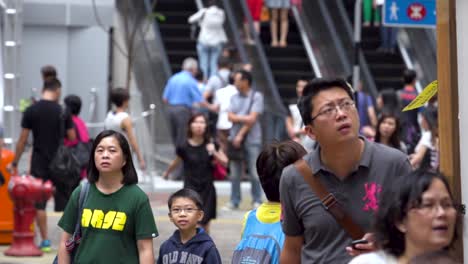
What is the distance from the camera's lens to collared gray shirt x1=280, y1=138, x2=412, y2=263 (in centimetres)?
520

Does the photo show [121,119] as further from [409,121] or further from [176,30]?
[176,30]

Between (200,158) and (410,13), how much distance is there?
2.69m

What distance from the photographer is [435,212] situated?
155 inches

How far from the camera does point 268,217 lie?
6492 mm

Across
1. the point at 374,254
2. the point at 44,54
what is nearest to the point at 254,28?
the point at 44,54

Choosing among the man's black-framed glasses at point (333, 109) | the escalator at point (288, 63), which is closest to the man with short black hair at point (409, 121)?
the escalator at point (288, 63)

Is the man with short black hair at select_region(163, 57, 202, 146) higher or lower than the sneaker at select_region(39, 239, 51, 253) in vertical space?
higher

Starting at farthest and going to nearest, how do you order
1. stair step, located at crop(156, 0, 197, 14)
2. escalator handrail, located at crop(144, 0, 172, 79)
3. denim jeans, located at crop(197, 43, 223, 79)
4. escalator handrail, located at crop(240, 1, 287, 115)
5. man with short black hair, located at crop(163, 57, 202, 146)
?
stair step, located at crop(156, 0, 197, 14)
escalator handrail, located at crop(144, 0, 172, 79)
denim jeans, located at crop(197, 43, 223, 79)
escalator handrail, located at crop(240, 1, 287, 115)
man with short black hair, located at crop(163, 57, 202, 146)

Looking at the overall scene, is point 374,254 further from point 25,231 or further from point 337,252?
point 25,231

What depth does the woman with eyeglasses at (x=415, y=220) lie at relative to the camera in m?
3.93

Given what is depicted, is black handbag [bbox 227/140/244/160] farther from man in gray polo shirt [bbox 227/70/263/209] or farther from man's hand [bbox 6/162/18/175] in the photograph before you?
man's hand [bbox 6/162/18/175]

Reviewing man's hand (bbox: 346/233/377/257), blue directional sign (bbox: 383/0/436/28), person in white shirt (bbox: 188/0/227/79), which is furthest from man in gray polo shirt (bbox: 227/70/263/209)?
man's hand (bbox: 346/233/377/257)

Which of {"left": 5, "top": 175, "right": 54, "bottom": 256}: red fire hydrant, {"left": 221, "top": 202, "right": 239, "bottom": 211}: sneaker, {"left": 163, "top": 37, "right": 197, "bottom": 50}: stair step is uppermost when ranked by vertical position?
{"left": 163, "top": 37, "right": 197, "bottom": 50}: stair step

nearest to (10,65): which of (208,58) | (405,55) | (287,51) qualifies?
(208,58)
